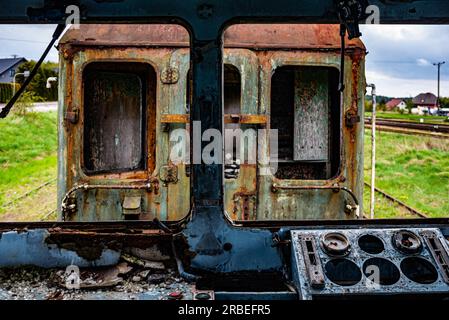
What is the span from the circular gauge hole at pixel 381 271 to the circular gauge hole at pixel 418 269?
6 cm

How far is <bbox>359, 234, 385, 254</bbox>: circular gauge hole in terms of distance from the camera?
2.02 meters

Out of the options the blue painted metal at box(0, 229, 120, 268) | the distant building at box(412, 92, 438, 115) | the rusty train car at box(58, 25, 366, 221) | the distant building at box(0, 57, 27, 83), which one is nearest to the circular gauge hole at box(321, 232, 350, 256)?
the blue painted metal at box(0, 229, 120, 268)

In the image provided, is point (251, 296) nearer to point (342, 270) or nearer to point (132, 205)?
point (342, 270)

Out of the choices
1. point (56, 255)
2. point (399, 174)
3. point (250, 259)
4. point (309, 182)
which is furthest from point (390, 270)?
point (399, 174)

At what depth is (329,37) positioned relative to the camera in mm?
4074

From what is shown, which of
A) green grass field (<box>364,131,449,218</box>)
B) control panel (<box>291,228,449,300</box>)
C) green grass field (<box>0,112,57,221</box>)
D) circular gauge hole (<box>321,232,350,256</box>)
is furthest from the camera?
green grass field (<box>364,131,449,218</box>)

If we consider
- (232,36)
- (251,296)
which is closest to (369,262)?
(251,296)

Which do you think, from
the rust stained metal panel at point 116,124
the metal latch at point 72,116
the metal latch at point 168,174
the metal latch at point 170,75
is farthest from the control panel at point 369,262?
the rust stained metal panel at point 116,124

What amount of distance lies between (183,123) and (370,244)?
217 cm

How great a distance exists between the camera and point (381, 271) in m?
1.95

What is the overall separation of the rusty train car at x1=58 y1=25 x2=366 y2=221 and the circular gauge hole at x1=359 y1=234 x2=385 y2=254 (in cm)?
187

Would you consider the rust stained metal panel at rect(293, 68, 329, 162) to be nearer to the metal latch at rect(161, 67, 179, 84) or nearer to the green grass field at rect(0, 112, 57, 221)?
the metal latch at rect(161, 67, 179, 84)
